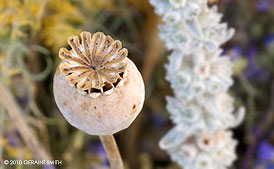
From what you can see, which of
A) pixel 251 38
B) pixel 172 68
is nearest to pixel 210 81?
pixel 172 68

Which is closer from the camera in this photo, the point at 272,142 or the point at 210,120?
the point at 210,120

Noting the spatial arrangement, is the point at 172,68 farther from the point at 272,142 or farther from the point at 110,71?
the point at 272,142

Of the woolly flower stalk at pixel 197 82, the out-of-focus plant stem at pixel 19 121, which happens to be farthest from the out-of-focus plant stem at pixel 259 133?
the out-of-focus plant stem at pixel 19 121

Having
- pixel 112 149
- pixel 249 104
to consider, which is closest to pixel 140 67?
pixel 249 104

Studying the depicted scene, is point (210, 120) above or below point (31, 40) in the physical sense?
below

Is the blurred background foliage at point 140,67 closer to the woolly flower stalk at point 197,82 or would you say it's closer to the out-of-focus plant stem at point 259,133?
the out-of-focus plant stem at point 259,133

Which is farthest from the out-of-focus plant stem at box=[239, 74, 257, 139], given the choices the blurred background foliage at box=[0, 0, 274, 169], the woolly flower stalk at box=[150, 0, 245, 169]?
the woolly flower stalk at box=[150, 0, 245, 169]

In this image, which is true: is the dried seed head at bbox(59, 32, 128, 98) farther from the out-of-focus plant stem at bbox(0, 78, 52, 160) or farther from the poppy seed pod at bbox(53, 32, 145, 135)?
the out-of-focus plant stem at bbox(0, 78, 52, 160)
